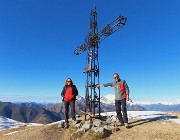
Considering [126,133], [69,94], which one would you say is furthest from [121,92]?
[69,94]

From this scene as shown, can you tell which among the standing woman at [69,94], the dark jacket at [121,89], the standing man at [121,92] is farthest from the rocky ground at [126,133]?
the dark jacket at [121,89]

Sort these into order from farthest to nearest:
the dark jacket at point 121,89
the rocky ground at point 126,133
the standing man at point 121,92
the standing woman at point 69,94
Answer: the standing woman at point 69,94 < the dark jacket at point 121,89 < the standing man at point 121,92 < the rocky ground at point 126,133

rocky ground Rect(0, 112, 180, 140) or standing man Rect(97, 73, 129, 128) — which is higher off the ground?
standing man Rect(97, 73, 129, 128)

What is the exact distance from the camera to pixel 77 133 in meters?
14.7

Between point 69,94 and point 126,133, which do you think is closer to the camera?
point 126,133

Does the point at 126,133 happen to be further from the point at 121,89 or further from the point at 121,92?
the point at 121,89

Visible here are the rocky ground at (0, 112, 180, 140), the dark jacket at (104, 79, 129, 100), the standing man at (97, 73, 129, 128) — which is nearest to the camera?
the rocky ground at (0, 112, 180, 140)

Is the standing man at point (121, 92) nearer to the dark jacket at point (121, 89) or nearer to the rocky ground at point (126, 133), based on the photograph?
the dark jacket at point (121, 89)

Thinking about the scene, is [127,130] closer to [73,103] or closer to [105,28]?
[73,103]

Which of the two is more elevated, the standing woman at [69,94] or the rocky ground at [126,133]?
the standing woman at [69,94]

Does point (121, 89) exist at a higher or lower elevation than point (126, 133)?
higher

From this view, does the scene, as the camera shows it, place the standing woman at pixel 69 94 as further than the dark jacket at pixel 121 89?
Yes

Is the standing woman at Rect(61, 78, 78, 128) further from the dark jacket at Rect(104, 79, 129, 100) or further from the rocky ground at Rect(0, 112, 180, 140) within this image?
the dark jacket at Rect(104, 79, 129, 100)

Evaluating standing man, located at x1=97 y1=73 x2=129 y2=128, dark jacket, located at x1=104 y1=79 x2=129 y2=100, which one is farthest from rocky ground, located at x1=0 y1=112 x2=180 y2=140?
dark jacket, located at x1=104 y1=79 x2=129 y2=100
